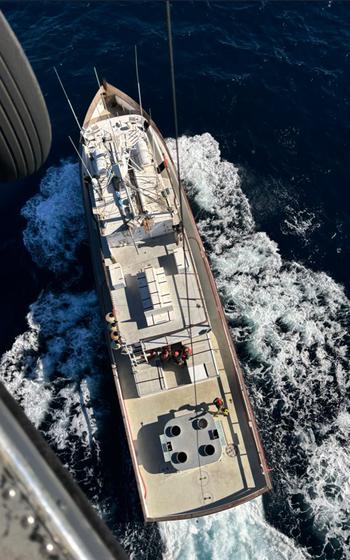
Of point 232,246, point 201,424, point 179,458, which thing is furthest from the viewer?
point 232,246

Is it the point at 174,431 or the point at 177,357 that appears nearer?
the point at 174,431

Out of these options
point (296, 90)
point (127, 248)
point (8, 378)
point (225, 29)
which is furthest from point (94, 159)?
point (225, 29)

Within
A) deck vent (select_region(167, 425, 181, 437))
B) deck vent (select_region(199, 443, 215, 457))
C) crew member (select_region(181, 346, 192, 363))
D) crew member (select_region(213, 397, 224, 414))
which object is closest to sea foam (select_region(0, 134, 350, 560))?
deck vent (select_region(199, 443, 215, 457))

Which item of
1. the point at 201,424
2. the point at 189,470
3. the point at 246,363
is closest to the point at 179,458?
the point at 189,470

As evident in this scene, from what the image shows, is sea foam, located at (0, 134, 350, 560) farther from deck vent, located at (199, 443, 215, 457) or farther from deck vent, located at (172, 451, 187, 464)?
deck vent, located at (199, 443, 215, 457)

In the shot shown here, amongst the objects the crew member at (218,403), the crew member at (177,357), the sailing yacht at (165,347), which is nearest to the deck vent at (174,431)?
the sailing yacht at (165,347)

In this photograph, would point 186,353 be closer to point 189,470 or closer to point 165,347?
point 165,347
